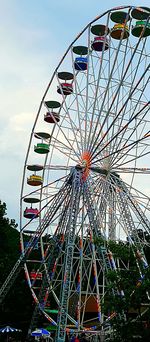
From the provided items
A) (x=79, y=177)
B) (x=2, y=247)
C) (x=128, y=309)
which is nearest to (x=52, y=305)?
(x=2, y=247)

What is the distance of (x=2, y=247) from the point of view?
138ft

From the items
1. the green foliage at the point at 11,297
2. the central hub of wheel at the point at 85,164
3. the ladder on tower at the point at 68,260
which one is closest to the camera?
the ladder on tower at the point at 68,260

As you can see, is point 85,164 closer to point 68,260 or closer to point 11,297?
point 68,260

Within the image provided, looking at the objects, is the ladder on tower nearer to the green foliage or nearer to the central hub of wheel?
the central hub of wheel

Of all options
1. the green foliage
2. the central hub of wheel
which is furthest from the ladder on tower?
the green foliage

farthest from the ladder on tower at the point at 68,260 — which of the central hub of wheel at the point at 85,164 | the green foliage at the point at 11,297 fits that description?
the green foliage at the point at 11,297

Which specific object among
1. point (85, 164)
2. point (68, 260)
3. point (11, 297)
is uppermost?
point (85, 164)

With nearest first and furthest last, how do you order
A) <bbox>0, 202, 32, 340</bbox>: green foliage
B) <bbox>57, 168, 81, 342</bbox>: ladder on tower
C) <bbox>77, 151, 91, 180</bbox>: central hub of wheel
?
<bbox>57, 168, 81, 342</bbox>: ladder on tower
<bbox>77, 151, 91, 180</bbox>: central hub of wheel
<bbox>0, 202, 32, 340</bbox>: green foliage

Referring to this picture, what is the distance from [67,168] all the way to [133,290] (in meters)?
12.0

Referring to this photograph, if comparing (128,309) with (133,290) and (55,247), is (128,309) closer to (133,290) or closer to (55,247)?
(133,290)

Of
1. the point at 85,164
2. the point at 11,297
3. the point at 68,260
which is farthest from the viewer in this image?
the point at 11,297

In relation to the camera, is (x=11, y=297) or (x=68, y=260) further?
(x=11, y=297)

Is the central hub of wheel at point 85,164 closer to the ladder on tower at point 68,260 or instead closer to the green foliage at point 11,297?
the ladder on tower at point 68,260

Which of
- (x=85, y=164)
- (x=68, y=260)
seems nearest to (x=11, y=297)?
(x=68, y=260)
